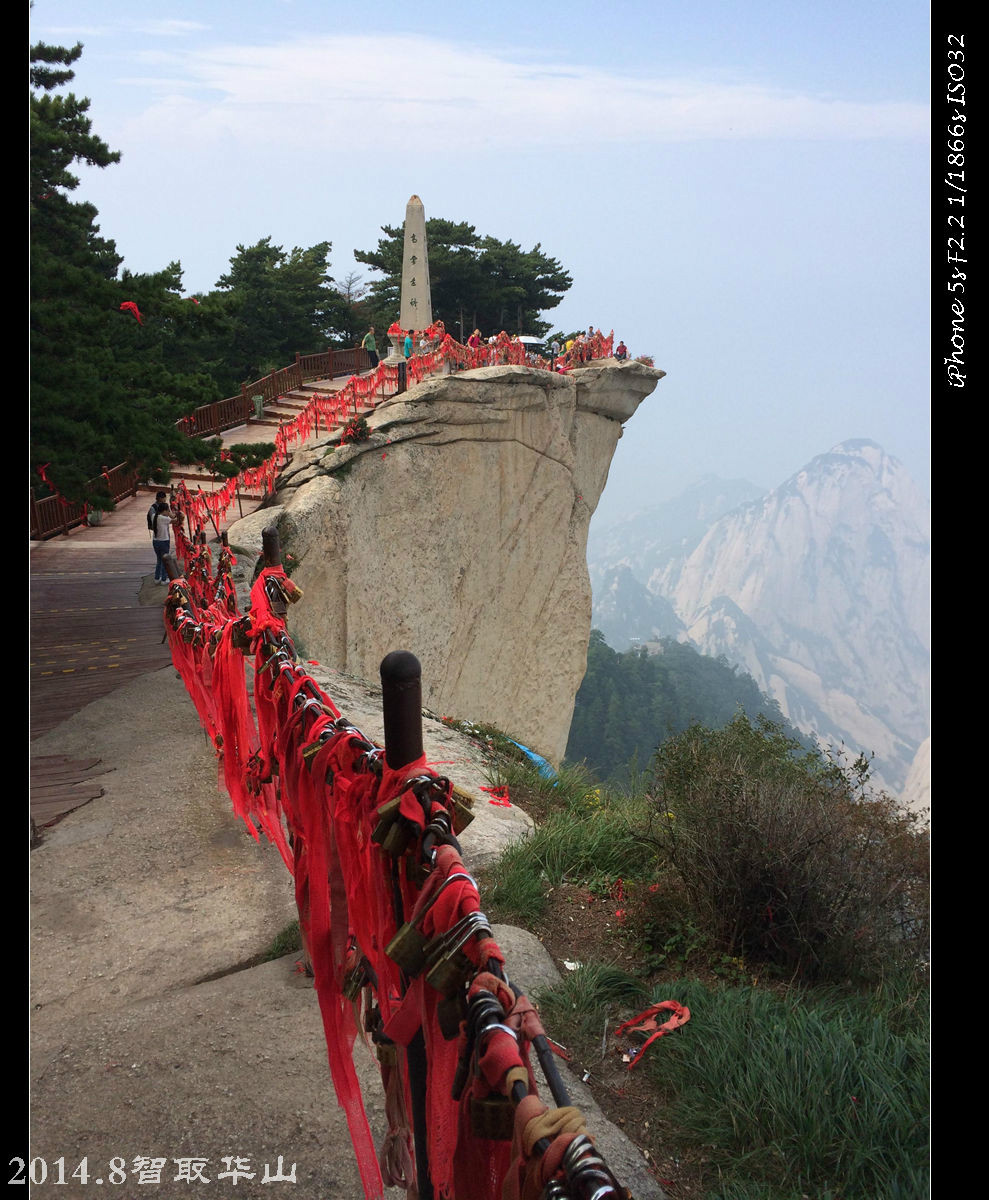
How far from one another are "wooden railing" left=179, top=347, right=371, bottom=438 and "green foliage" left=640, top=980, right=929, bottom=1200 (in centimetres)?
1565

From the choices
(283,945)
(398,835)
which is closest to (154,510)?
(283,945)

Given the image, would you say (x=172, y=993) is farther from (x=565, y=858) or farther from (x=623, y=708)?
(x=623, y=708)

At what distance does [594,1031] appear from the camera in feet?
13.2

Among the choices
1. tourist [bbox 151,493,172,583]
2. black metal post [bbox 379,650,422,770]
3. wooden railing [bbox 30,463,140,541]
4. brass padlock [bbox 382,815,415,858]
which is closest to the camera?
brass padlock [bbox 382,815,415,858]

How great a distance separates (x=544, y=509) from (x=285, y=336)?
1261 centimetres

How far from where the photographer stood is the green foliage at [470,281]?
34.9m

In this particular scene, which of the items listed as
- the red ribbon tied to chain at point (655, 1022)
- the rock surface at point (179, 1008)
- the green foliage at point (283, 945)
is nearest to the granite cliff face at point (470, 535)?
the rock surface at point (179, 1008)

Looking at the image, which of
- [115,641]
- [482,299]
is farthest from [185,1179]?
[482,299]

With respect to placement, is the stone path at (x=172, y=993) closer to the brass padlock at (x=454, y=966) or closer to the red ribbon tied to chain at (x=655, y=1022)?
the red ribbon tied to chain at (x=655, y=1022)

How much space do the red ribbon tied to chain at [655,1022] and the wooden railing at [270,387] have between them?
15263 mm

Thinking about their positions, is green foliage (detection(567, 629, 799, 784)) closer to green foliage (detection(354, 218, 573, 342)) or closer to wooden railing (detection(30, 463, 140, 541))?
green foliage (detection(354, 218, 573, 342))

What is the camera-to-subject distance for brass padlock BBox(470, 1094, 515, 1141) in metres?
1.40

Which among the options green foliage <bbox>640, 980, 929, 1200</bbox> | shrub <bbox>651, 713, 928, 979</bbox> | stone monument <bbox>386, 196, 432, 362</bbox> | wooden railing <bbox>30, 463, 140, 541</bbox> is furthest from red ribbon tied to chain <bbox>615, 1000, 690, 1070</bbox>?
stone monument <bbox>386, 196, 432, 362</bbox>
